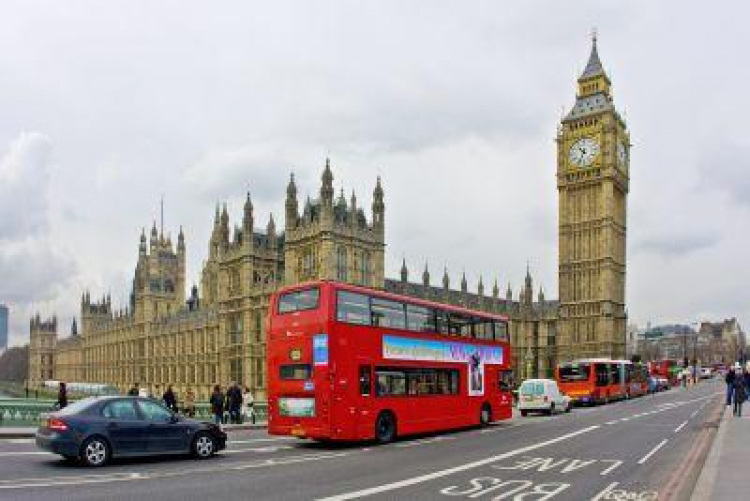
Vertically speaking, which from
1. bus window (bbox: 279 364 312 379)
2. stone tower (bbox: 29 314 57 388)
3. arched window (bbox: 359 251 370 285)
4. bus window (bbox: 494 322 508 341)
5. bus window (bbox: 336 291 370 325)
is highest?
arched window (bbox: 359 251 370 285)

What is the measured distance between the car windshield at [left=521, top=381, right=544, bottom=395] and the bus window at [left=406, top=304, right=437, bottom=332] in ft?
49.5

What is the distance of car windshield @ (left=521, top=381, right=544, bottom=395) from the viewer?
123 ft

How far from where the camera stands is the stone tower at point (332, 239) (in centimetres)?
6775

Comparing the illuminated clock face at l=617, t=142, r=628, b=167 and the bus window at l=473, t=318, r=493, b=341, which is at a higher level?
the illuminated clock face at l=617, t=142, r=628, b=167

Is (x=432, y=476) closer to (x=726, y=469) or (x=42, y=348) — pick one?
(x=726, y=469)

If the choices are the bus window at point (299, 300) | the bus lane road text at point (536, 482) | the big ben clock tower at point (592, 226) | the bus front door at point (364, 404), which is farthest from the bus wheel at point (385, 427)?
the big ben clock tower at point (592, 226)

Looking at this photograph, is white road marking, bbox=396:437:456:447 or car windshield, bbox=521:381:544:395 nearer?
white road marking, bbox=396:437:456:447

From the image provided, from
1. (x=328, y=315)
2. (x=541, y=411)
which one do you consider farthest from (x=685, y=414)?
(x=328, y=315)

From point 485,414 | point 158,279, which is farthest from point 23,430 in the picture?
point 158,279

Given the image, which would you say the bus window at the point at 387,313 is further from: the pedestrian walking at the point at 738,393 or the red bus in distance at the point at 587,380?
the red bus in distance at the point at 587,380

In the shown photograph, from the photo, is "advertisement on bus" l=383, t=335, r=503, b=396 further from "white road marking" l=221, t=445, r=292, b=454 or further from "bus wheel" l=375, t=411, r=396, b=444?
"white road marking" l=221, t=445, r=292, b=454

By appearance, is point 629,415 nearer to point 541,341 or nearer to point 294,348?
point 294,348

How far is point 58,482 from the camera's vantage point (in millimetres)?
13109

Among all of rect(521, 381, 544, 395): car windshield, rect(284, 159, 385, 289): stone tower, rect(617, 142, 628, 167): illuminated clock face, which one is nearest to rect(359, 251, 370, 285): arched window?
rect(284, 159, 385, 289): stone tower
